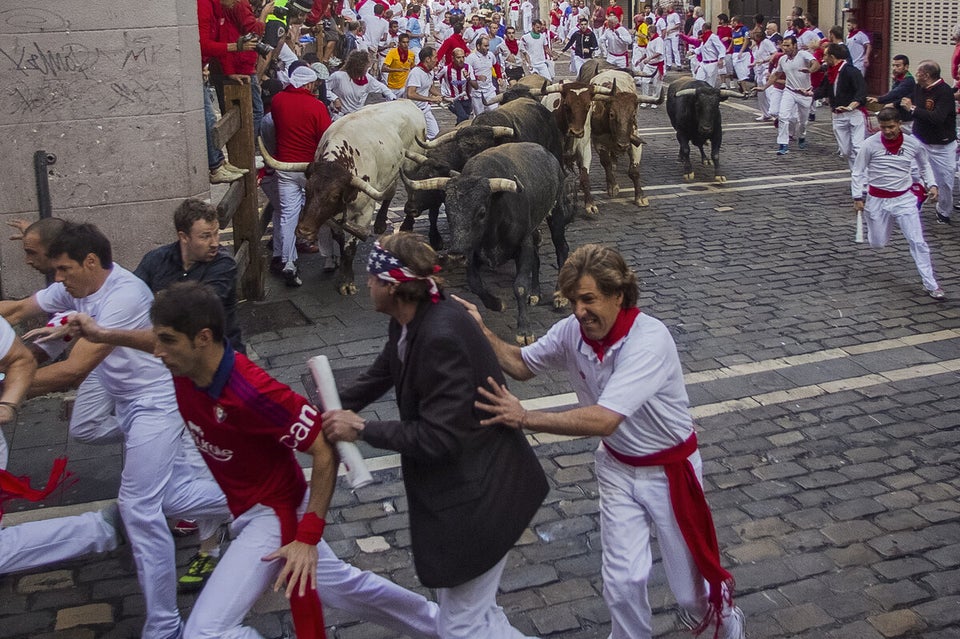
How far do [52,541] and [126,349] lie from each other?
0.97m

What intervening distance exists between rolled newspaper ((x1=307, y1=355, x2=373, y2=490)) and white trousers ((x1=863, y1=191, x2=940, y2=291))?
790 cm

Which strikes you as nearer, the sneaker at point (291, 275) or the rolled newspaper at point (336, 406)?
the rolled newspaper at point (336, 406)

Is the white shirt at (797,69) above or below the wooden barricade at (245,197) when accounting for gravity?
above

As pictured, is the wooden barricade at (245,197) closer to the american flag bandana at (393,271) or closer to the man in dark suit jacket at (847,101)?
the american flag bandana at (393,271)

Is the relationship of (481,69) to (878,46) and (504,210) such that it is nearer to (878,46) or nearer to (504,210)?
(878,46)

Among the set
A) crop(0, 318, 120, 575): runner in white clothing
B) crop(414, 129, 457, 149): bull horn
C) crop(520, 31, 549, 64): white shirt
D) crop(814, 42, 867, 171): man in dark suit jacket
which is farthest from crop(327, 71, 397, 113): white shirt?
crop(520, 31, 549, 64): white shirt

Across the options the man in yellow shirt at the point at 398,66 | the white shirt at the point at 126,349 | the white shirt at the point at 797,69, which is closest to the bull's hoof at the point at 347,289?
the white shirt at the point at 126,349

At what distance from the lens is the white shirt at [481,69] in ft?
66.1

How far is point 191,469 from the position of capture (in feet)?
18.2

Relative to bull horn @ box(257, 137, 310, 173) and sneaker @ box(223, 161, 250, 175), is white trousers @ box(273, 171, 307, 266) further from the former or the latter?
sneaker @ box(223, 161, 250, 175)

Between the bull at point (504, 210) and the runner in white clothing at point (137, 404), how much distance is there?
13.3ft

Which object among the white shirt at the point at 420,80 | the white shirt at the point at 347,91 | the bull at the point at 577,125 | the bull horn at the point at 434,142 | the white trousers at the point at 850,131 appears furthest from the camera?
the white shirt at the point at 420,80

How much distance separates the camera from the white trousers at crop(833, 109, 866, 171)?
51.7 feet

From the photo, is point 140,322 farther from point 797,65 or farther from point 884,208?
point 797,65
